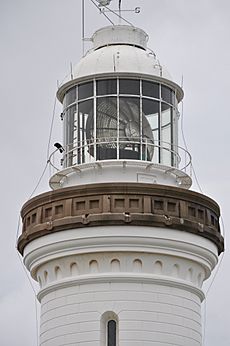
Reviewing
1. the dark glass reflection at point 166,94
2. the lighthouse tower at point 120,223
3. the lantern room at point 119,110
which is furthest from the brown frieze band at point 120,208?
the dark glass reflection at point 166,94

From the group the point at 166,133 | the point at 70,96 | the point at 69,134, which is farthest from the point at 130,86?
the point at 69,134

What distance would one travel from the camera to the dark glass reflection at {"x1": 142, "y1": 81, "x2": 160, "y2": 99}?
22.7 meters

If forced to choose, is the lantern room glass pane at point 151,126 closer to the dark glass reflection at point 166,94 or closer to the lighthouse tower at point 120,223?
the lighthouse tower at point 120,223

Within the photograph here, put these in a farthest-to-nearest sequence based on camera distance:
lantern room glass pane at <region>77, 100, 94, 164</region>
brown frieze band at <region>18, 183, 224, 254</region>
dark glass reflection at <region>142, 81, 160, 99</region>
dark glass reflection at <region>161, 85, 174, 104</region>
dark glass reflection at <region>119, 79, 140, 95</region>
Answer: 1. dark glass reflection at <region>161, 85, 174, 104</region>
2. dark glass reflection at <region>142, 81, 160, 99</region>
3. dark glass reflection at <region>119, 79, 140, 95</region>
4. lantern room glass pane at <region>77, 100, 94, 164</region>
5. brown frieze band at <region>18, 183, 224, 254</region>

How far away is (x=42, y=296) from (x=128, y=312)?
2.12m

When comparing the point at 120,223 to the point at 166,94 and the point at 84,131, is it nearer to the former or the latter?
the point at 84,131

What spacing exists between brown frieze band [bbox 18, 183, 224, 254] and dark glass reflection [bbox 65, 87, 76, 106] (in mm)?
2263

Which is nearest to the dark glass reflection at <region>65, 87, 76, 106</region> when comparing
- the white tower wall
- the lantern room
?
the lantern room

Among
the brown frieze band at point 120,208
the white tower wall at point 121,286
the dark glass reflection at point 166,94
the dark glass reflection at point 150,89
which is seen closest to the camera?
the white tower wall at point 121,286

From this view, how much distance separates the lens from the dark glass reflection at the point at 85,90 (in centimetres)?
2272

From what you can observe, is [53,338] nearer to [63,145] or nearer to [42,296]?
[42,296]

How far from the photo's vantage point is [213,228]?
22.2 meters

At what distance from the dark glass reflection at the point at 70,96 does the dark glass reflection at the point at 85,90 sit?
143 millimetres

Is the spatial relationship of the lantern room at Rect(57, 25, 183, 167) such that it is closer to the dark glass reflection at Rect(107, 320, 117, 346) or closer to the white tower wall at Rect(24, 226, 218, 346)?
the white tower wall at Rect(24, 226, 218, 346)
